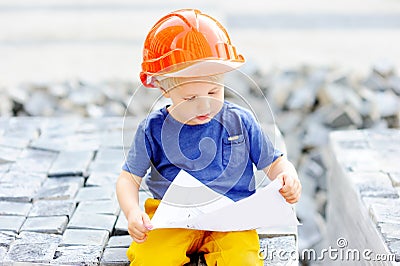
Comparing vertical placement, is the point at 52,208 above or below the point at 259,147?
below

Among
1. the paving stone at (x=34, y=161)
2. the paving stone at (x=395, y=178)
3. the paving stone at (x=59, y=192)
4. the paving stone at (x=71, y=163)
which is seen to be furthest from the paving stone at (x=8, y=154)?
the paving stone at (x=395, y=178)

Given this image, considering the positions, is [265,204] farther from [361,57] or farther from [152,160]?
[361,57]

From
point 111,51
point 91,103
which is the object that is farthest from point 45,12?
point 91,103

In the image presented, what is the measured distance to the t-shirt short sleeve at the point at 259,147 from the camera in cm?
194

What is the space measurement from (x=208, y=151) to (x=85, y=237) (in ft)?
1.35

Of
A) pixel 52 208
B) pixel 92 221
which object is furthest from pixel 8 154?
pixel 92 221

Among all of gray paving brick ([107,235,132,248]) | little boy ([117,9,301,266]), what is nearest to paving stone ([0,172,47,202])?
gray paving brick ([107,235,132,248])

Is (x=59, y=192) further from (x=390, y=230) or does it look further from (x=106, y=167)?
(x=390, y=230)

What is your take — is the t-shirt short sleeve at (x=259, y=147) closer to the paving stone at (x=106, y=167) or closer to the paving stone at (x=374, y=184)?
the paving stone at (x=374, y=184)

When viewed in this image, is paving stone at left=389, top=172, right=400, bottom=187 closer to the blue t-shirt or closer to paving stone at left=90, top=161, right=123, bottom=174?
the blue t-shirt

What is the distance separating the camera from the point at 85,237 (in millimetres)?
2072

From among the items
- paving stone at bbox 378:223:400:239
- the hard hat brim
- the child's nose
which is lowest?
paving stone at bbox 378:223:400:239

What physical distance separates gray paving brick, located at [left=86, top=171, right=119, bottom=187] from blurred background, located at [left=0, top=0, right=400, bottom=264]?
475mm

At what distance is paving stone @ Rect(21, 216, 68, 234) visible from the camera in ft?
6.91
